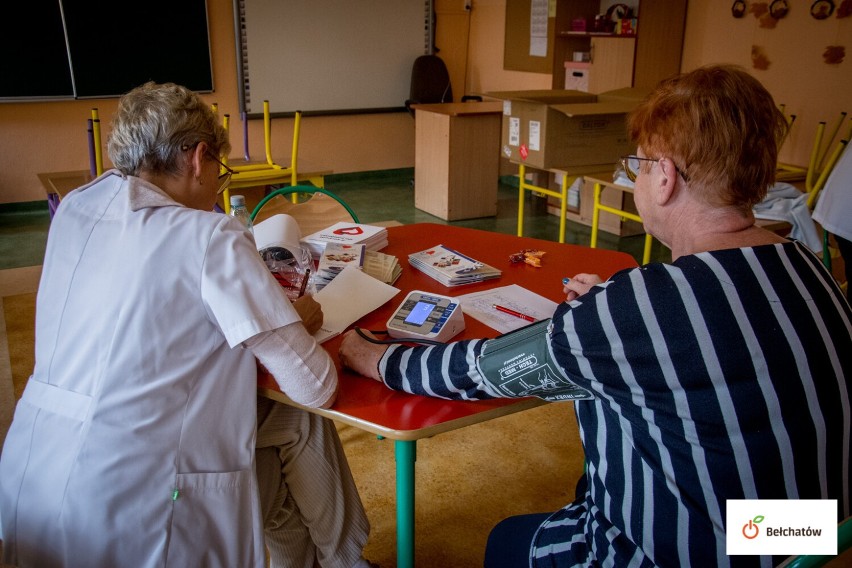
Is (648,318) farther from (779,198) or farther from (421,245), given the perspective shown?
(779,198)

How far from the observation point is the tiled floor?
4664 millimetres

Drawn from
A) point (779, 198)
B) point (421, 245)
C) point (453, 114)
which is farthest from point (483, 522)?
point (453, 114)

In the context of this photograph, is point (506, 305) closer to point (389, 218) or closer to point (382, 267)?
point (382, 267)

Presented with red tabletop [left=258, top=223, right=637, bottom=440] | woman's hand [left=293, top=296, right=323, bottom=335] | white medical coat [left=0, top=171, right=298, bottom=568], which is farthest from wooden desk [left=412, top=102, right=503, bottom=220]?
white medical coat [left=0, top=171, right=298, bottom=568]

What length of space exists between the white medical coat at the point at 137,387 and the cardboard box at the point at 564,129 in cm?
303

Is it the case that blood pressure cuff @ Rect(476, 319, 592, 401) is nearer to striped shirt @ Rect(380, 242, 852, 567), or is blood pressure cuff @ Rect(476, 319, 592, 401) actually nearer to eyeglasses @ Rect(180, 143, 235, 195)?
striped shirt @ Rect(380, 242, 852, 567)

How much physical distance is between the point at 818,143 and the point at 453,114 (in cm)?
239

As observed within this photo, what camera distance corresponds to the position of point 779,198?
10.8ft

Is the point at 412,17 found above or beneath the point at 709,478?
above

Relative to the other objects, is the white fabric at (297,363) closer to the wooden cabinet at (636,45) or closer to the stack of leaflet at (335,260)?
the stack of leaflet at (335,260)

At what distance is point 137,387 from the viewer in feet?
3.85

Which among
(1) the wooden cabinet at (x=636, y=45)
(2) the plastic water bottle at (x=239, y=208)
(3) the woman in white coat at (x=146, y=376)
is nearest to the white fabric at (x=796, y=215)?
A: (1) the wooden cabinet at (x=636, y=45)

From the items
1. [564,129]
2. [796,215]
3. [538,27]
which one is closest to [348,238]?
[796,215]

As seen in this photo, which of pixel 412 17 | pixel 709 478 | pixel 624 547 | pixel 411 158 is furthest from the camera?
pixel 411 158
